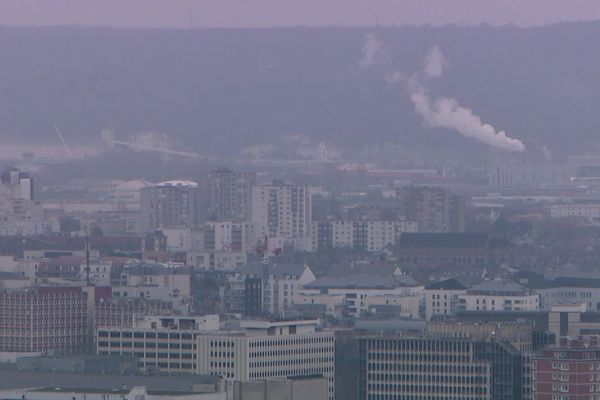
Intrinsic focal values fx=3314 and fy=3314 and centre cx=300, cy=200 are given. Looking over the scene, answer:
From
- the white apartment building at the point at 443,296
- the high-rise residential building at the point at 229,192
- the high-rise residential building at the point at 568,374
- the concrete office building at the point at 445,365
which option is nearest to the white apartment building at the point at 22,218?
the high-rise residential building at the point at 229,192

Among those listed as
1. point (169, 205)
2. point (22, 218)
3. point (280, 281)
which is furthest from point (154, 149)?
point (280, 281)

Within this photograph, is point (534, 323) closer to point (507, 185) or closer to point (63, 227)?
point (63, 227)

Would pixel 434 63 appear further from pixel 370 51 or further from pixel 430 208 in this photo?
pixel 430 208

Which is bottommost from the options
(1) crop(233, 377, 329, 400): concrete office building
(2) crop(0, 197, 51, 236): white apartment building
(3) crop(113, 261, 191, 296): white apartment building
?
(1) crop(233, 377, 329, 400): concrete office building

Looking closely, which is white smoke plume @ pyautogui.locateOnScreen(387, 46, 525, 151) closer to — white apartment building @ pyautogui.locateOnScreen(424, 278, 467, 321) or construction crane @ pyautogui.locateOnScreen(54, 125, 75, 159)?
construction crane @ pyautogui.locateOnScreen(54, 125, 75, 159)

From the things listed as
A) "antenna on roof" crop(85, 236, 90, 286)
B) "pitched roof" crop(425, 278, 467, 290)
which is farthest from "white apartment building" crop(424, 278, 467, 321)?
"antenna on roof" crop(85, 236, 90, 286)

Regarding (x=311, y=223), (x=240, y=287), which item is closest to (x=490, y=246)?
(x=311, y=223)

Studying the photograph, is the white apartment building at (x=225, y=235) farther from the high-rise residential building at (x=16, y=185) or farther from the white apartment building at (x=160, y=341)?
the white apartment building at (x=160, y=341)
